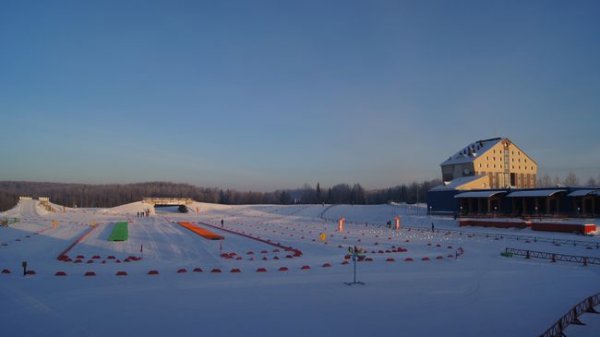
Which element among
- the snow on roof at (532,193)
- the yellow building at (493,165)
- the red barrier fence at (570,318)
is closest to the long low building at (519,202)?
the snow on roof at (532,193)

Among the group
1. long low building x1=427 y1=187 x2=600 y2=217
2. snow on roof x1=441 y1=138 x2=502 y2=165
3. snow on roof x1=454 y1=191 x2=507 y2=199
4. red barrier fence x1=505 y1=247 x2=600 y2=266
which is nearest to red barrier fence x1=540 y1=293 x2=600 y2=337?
red barrier fence x1=505 y1=247 x2=600 y2=266

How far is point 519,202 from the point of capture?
49.9 metres

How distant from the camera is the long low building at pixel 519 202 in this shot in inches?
1722

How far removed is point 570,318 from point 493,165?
53.6m

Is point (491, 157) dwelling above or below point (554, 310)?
above

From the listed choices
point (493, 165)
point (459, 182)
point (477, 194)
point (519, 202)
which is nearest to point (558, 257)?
point (477, 194)

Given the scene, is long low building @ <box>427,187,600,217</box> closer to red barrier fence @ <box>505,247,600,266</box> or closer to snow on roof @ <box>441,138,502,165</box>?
snow on roof @ <box>441,138,502,165</box>

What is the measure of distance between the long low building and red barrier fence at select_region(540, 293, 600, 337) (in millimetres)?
34323

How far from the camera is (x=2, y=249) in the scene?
90.9 ft

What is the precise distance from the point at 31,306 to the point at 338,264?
13.1 metres

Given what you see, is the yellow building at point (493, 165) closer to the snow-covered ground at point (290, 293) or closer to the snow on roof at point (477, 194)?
the snow on roof at point (477, 194)

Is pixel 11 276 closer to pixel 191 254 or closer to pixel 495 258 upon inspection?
pixel 191 254

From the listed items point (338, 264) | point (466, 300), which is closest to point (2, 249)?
point (338, 264)

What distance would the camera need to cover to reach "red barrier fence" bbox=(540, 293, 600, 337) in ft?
32.3
